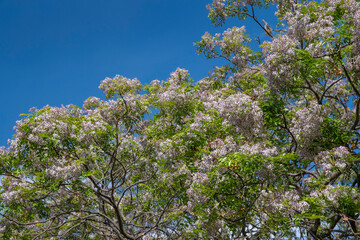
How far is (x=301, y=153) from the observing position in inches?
313

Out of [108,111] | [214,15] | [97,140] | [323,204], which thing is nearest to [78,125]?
[97,140]

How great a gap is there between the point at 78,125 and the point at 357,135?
276 inches

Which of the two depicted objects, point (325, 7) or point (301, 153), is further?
point (325, 7)

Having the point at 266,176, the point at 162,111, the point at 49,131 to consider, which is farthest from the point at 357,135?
the point at 49,131

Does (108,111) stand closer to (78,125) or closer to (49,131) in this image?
(78,125)

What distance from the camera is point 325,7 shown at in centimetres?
897

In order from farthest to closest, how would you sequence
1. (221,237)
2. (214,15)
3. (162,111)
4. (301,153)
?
1. (214,15)
2. (162,111)
3. (221,237)
4. (301,153)

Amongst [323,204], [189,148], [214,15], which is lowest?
[323,204]

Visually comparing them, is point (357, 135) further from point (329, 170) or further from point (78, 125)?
point (78, 125)

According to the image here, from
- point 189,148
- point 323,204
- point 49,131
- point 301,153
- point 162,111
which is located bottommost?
point 323,204

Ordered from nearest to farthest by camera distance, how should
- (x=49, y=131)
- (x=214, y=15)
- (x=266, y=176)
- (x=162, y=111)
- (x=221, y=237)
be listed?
(x=266, y=176) < (x=49, y=131) < (x=221, y=237) < (x=162, y=111) < (x=214, y=15)

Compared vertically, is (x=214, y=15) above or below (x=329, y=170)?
above

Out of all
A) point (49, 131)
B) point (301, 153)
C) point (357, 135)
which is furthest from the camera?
point (357, 135)

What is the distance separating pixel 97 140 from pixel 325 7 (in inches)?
279
